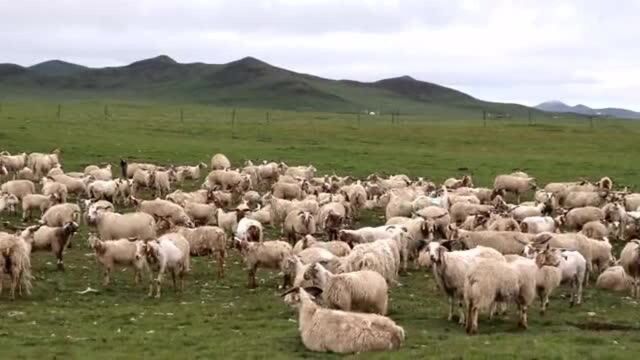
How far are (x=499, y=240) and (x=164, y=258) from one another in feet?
29.4

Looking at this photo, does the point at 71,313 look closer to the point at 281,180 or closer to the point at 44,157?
the point at 281,180

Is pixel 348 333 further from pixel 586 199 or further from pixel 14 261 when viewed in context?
pixel 586 199

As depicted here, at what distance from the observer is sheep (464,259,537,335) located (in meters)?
15.9

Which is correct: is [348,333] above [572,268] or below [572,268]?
below

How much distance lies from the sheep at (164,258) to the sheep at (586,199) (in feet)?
59.4

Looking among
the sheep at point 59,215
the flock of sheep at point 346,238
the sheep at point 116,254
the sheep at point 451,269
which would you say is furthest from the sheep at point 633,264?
the sheep at point 59,215

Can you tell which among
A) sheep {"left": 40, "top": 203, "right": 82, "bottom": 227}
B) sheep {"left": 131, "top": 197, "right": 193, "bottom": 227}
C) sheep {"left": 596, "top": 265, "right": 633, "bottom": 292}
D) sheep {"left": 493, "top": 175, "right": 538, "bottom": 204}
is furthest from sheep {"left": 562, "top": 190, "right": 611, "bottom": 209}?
sheep {"left": 40, "top": 203, "right": 82, "bottom": 227}

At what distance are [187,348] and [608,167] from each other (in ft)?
138

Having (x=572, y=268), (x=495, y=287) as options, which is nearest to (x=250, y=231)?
(x=572, y=268)

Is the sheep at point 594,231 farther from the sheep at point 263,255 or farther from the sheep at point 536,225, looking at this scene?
the sheep at point 263,255

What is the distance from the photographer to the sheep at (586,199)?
32.9 meters

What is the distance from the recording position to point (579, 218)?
1118 inches

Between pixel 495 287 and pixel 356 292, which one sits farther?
pixel 356 292

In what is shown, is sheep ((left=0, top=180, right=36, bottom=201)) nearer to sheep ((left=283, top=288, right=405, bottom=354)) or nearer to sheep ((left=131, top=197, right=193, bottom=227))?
sheep ((left=131, top=197, right=193, bottom=227))
